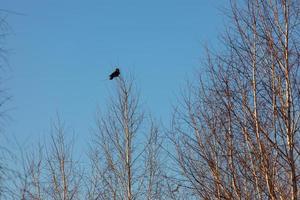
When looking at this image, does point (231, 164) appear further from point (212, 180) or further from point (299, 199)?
point (299, 199)

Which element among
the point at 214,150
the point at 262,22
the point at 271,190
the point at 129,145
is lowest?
the point at 271,190

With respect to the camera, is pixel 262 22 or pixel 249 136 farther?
pixel 262 22

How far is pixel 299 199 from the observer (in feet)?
17.9

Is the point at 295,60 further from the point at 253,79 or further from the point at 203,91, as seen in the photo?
the point at 203,91

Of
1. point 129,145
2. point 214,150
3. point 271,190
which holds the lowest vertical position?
point 271,190

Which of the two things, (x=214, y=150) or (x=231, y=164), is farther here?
(x=214, y=150)

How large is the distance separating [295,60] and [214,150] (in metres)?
1.36

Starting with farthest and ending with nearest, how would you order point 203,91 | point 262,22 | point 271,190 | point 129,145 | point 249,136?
point 129,145 < point 203,91 < point 262,22 < point 249,136 < point 271,190

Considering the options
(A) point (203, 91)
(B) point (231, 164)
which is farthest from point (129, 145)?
(B) point (231, 164)

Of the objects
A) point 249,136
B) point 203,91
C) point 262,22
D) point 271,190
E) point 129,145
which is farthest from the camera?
point 129,145

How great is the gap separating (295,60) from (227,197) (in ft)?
5.16

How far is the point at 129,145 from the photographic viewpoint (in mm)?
11695

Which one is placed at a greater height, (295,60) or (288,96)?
(295,60)

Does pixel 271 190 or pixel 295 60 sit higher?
pixel 295 60
